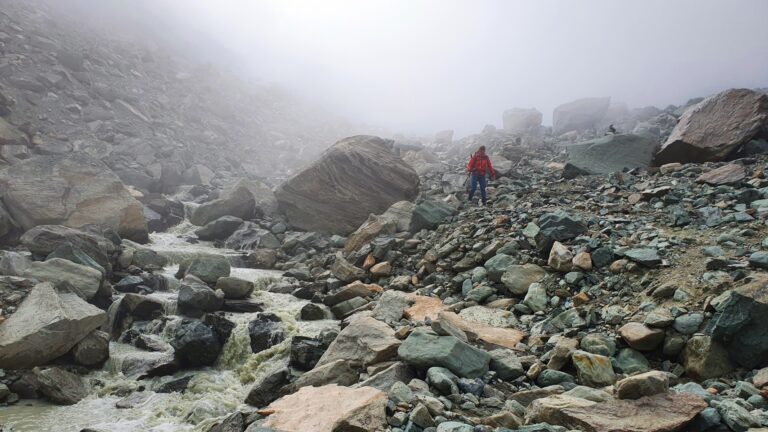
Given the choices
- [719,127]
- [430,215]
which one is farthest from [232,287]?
[719,127]

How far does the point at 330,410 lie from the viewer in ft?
19.5

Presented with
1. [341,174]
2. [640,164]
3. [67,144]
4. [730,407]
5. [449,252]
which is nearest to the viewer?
[730,407]

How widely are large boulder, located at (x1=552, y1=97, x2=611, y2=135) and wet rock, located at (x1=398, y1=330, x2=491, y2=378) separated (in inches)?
1598

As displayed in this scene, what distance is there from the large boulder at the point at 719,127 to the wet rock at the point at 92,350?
1909 cm

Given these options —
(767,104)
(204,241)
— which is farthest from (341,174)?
(767,104)

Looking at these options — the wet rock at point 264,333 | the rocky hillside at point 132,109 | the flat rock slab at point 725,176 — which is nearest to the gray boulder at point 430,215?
the wet rock at point 264,333

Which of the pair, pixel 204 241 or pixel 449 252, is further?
pixel 204 241

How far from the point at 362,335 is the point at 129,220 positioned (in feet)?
45.8

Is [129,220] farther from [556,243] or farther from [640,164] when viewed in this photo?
[640,164]

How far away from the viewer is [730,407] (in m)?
4.75

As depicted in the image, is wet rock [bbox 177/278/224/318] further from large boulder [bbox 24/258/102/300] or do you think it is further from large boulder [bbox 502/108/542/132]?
large boulder [bbox 502/108/542/132]

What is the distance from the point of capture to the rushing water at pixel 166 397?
7.86 m

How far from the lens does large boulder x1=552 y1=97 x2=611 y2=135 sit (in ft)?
143

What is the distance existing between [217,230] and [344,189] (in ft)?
21.0
